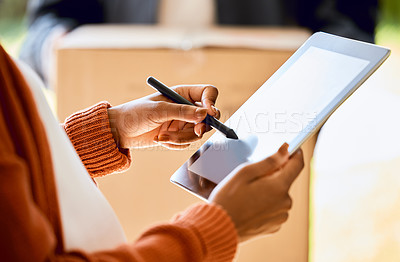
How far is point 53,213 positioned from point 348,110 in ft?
2.88

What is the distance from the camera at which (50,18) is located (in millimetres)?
977

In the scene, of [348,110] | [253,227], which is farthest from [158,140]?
[348,110]

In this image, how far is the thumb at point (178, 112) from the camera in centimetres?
44

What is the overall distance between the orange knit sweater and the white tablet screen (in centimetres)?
11

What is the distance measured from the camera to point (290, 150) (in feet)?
1.23

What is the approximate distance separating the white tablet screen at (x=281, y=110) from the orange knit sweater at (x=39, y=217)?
106 mm

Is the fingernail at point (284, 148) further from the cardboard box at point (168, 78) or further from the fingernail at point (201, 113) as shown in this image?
the cardboard box at point (168, 78)

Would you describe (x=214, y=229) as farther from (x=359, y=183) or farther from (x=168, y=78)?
(x=359, y=183)

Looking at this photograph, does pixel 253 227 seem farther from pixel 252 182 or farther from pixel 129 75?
pixel 129 75

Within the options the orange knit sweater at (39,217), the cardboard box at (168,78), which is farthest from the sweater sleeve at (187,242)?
the cardboard box at (168,78)

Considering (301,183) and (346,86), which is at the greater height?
(346,86)

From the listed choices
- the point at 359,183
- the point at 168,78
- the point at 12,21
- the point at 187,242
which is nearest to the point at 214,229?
the point at 187,242

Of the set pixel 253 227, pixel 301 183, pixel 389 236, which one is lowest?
pixel 389 236

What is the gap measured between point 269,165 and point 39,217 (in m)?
0.17
